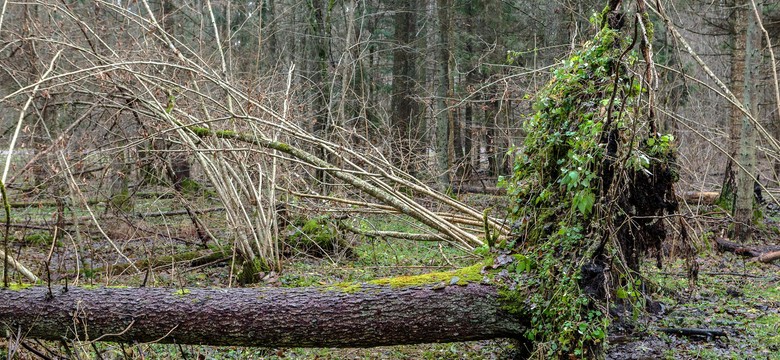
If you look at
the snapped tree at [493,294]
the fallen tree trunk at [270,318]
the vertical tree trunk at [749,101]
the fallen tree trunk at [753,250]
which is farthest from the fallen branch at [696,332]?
the vertical tree trunk at [749,101]

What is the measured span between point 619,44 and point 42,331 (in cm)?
478

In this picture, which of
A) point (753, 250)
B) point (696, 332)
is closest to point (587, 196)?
point (696, 332)

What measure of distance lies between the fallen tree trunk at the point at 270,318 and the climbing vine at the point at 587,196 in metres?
Answer: 0.51

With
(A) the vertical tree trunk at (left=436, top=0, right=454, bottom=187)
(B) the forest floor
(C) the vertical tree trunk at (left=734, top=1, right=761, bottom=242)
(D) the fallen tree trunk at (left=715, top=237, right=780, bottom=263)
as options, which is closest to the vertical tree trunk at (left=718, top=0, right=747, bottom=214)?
(C) the vertical tree trunk at (left=734, top=1, right=761, bottom=242)

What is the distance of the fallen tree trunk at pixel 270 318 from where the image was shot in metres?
4.58

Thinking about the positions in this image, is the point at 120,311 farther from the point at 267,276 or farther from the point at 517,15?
the point at 517,15

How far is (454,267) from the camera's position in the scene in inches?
273

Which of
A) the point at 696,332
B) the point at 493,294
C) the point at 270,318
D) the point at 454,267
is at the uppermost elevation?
the point at 493,294

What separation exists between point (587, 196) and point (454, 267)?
9.76ft

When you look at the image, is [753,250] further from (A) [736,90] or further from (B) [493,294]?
(B) [493,294]

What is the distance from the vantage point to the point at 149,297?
184 inches

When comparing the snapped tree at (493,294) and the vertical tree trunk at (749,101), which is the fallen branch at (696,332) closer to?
the snapped tree at (493,294)

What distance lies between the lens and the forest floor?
524 cm

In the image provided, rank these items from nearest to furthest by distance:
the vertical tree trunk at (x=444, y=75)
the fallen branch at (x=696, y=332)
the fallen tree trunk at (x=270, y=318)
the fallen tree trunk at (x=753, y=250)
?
the fallen tree trunk at (x=270, y=318), the fallen branch at (x=696, y=332), the fallen tree trunk at (x=753, y=250), the vertical tree trunk at (x=444, y=75)
